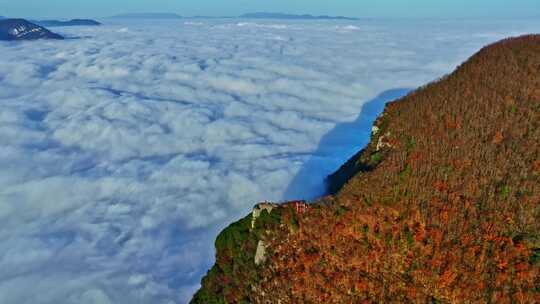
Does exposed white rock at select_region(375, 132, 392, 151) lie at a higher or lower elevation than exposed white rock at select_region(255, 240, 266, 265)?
higher

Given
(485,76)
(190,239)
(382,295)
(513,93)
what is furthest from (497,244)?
(190,239)

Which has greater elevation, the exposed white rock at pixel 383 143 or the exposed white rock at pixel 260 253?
the exposed white rock at pixel 383 143

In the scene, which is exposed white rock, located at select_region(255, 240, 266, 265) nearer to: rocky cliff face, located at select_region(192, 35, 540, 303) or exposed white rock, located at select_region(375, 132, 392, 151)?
rocky cliff face, located at select_region(192, 35, 540, 303)

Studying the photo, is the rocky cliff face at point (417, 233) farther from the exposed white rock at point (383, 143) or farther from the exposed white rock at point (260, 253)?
the exposed white rock at point (383, 143)

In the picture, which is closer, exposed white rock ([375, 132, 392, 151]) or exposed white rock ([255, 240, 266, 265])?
exposed white rock ([255, 240, 266, 265])

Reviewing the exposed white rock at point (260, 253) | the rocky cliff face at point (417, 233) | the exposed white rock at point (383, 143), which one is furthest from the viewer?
the exposed white rock at point (383, 143)

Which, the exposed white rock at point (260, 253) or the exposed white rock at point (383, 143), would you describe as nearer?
the exposed white rock at point (260, 253)

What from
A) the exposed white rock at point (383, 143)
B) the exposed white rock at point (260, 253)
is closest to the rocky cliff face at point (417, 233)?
the exposed white rock at point (260, 253)

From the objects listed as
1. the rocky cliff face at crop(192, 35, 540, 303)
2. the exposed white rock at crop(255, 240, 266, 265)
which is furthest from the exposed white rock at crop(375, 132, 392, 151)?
the exposed white rock at crop(255, 240, 266, 265)

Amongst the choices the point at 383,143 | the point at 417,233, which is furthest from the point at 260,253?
the point at 383,143
